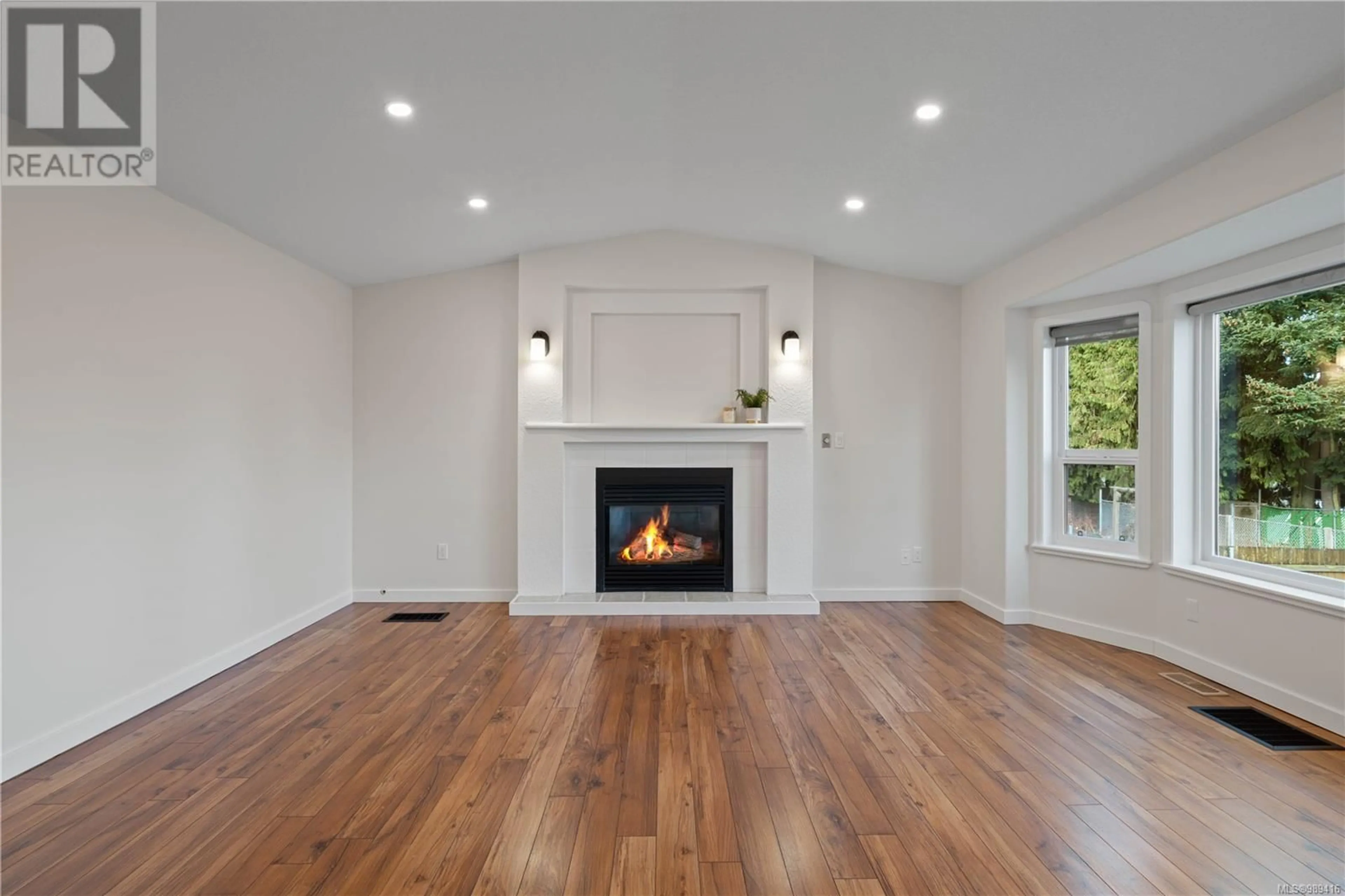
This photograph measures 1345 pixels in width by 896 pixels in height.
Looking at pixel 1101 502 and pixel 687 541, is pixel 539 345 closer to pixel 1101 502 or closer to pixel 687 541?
pixel 687 541

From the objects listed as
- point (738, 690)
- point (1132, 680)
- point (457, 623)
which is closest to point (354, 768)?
point (738, 690)

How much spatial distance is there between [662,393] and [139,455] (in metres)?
3.23

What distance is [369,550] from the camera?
5047 millimetres

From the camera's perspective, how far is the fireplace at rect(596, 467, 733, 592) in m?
4.94

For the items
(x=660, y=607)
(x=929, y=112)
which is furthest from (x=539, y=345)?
(x=929, y=112)

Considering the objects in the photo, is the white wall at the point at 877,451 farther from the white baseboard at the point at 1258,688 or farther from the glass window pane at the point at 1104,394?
the white baseboard at the point at 1258,688

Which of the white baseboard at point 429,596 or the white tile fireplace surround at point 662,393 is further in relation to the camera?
the white baseboard at point 429,596

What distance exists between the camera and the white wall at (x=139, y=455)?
8.00 feet

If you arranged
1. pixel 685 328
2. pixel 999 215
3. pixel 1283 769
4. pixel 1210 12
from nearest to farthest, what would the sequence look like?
pixel 1210 12
pixel 1283 769
pixel 999 215
pixel 685 328

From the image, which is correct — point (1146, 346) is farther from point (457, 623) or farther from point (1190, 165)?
point (457, 623)

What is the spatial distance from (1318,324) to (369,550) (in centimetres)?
609

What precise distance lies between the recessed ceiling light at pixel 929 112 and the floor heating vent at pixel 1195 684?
3.09m

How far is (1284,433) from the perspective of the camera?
3.26 m

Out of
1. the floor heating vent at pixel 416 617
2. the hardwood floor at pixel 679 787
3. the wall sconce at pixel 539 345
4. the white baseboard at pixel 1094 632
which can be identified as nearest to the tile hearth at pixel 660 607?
the floor heating vent at pixel 416 617
